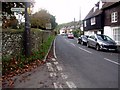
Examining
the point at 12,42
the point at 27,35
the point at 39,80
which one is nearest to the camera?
the point at 39,80

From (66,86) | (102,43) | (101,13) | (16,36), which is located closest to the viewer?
(66,86)

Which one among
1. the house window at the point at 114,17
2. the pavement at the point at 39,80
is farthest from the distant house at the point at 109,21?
the pavement at the point at 39,80

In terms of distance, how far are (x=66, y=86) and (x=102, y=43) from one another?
50.0 feet

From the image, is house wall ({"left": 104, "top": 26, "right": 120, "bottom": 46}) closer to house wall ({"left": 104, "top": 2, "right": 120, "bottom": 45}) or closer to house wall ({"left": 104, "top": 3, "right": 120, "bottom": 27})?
house wall ({"left": 104, "top": 2, "right": 120, "bottom": 45})

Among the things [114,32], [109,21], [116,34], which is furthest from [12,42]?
[109,21]

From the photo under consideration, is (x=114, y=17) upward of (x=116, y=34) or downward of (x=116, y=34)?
upward

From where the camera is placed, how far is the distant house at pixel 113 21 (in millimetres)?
31059

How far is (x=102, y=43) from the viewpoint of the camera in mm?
21750

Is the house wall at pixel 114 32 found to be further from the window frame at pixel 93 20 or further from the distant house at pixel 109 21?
the window frame at pixel 93 20

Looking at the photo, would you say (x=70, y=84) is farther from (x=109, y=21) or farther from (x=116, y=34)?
(x=109, y=21)

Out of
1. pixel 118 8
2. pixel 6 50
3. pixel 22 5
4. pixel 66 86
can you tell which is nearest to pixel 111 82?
pixel 66 86

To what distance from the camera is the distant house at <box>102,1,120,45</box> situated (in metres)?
31.1

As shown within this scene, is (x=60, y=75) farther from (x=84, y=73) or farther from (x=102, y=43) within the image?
(x=102, y=43)

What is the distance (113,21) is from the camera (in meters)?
32.7
